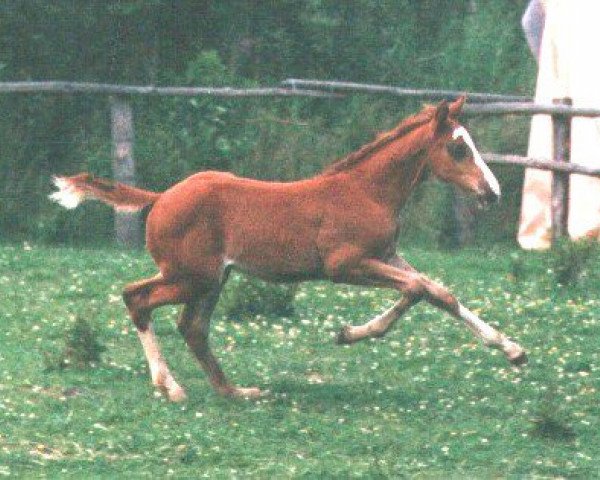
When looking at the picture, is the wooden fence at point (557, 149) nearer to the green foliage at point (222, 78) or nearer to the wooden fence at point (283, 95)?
the wooden fence at point (283, 95)

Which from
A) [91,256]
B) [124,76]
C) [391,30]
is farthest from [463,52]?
[91,256]

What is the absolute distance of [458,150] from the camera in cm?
1020

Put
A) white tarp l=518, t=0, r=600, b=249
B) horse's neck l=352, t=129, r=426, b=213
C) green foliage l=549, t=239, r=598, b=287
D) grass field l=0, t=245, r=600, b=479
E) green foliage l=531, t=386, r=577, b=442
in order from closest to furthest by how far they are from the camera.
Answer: grass field l=0, t=245, r=600, b=479 < green foliage l=531, t=386, r=577, b=442 < horse's neck l=352, t=129, r=426, b=213 < green foliage l=549, t=239, r=598, b=287 < white tarp l=518, t=0, r=600, b=249

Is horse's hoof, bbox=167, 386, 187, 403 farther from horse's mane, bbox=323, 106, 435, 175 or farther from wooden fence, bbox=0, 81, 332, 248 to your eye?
wooden fence, bbox=0, 81, 332, 248

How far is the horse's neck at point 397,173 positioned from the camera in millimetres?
10289

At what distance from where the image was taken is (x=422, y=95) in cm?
1773

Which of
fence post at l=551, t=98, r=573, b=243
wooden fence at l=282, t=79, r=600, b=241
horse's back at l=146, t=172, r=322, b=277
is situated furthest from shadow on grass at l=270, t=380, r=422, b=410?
fence post at l=551, t=98, r=573, b=243

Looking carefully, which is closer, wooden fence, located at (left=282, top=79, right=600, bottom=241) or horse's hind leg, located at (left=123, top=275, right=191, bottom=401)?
horse's hind leg, located at (left=123, top=275, right=191, bottom=401)

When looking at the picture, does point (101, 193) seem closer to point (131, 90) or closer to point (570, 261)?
Result: point (570, 261)

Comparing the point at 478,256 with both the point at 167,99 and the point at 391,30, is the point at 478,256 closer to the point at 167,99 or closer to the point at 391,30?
the point at 167,99

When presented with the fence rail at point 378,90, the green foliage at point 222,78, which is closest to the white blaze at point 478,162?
the fence rail at point 378,90

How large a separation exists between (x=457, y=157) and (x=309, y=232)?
0.88 meters

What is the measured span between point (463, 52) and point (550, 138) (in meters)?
5.87

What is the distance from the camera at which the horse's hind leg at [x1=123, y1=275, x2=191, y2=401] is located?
10.2 meters
